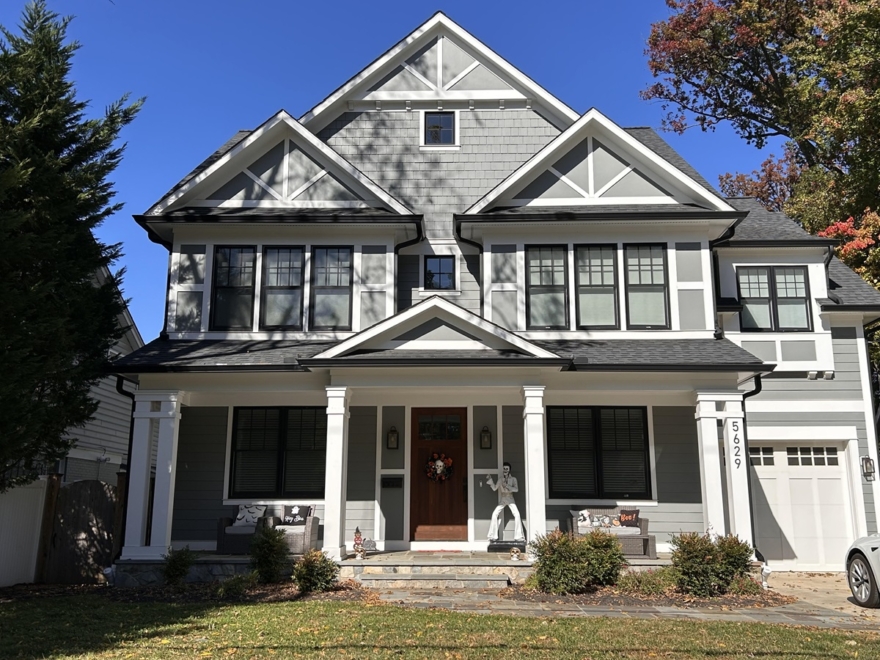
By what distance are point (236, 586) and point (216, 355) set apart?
156 inches

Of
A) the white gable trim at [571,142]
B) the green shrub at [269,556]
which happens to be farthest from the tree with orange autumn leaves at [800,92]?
the green shrub at [269,556]

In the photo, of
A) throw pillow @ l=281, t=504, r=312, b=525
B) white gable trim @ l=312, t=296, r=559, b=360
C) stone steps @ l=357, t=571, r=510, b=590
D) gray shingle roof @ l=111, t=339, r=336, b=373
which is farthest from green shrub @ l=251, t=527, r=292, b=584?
white gable trim @ l=312, t=296, r=559, b=360

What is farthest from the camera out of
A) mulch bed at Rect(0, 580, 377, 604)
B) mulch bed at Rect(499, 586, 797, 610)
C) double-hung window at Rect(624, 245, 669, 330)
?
double-hung window at Rect(624, 245, 669, 330)

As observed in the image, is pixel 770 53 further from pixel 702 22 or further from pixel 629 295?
pixel 629 295

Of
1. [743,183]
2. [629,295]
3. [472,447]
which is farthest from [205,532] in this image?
[743,183]

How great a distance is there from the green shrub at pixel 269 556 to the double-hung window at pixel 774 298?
9.43m

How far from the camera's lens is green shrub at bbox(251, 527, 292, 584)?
1069 cm

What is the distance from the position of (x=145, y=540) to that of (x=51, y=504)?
175cm

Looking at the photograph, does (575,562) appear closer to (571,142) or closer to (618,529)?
(618,529)

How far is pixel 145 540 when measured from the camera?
1173 centimetres

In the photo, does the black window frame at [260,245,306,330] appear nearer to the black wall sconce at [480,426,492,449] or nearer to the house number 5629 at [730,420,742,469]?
the black wall sconce at [480,426,492,449]

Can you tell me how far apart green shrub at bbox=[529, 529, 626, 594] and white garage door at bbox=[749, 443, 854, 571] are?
4893mm

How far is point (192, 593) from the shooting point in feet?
33.8

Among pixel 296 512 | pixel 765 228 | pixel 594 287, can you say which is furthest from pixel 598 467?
pixel 765 228
